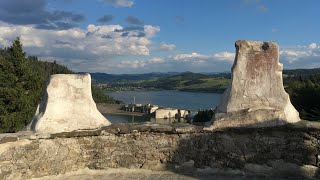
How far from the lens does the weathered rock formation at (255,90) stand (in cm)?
662

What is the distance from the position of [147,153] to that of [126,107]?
76.5m

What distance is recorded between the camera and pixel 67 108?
7199mm

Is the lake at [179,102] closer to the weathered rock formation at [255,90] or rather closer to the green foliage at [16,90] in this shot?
the green foliage at [16,90]

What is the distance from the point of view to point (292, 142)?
6457mm

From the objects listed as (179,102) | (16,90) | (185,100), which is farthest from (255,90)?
(185,100)

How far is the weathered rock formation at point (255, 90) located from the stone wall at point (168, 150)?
207 mm

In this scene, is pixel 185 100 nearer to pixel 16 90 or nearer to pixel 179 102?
pixel 179 102

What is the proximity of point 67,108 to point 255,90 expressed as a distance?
125 inches

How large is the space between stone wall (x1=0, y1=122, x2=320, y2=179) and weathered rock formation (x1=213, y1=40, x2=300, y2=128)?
0.68 feet

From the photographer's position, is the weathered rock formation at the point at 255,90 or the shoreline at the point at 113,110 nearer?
the weathered rock formation at the point at 255,90

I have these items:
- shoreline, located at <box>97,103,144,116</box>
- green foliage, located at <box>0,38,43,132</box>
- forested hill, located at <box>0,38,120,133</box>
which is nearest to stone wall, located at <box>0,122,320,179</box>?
forested hill, located at <box>0,38,120,133</box>

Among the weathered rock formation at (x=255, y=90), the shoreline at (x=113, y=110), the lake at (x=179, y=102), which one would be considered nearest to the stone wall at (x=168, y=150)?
the weathered rock formation at (x=255, y=90)

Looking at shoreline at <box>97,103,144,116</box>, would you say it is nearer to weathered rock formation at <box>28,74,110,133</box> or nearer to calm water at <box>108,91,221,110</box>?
calm water at <box>108,91,221,110</box>

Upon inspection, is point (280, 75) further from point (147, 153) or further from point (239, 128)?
point (147, 153)
